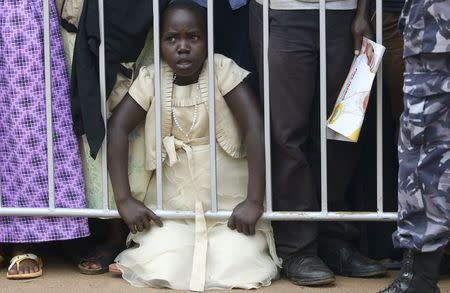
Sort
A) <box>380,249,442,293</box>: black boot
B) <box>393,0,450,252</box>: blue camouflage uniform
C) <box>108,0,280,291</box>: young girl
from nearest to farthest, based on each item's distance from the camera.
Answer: <box>393,0,450,252</box>: blue camouflage uniform
<box>380,249,442,293</box>: black boot
<box>108,0,280,291</box>: young girl

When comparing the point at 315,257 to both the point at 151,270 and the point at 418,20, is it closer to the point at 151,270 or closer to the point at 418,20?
the point at 151,270

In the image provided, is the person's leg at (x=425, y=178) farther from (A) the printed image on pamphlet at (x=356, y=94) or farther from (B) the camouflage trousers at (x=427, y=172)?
(A) the printed image on pamphlet at (x=356, y=94)

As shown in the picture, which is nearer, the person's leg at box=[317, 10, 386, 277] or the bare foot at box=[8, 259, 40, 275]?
the person's leg at box=[317, 10, 386, 277]

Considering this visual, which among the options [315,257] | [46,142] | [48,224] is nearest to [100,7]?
[46,142]

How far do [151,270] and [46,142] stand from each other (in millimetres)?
714

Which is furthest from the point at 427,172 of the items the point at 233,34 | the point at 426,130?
the point at 233,34

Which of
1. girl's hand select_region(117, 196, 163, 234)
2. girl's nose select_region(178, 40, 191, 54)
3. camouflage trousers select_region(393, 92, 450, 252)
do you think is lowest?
girl's hand select_region(117, 196, 163, 234)

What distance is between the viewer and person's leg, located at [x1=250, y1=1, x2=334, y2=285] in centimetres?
469

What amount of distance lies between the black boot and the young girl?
2.36ft

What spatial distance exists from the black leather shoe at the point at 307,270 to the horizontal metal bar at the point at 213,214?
0.66 feet

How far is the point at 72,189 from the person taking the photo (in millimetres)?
4906

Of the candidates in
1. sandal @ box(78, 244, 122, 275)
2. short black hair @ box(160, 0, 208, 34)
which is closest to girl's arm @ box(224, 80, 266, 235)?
short black hair @ box(160, 0, 208, 34)

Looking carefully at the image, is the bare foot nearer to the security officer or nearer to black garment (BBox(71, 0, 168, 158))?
black garment (BBox(71, 0, 168, 158))

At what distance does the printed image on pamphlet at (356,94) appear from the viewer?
14.9ft
